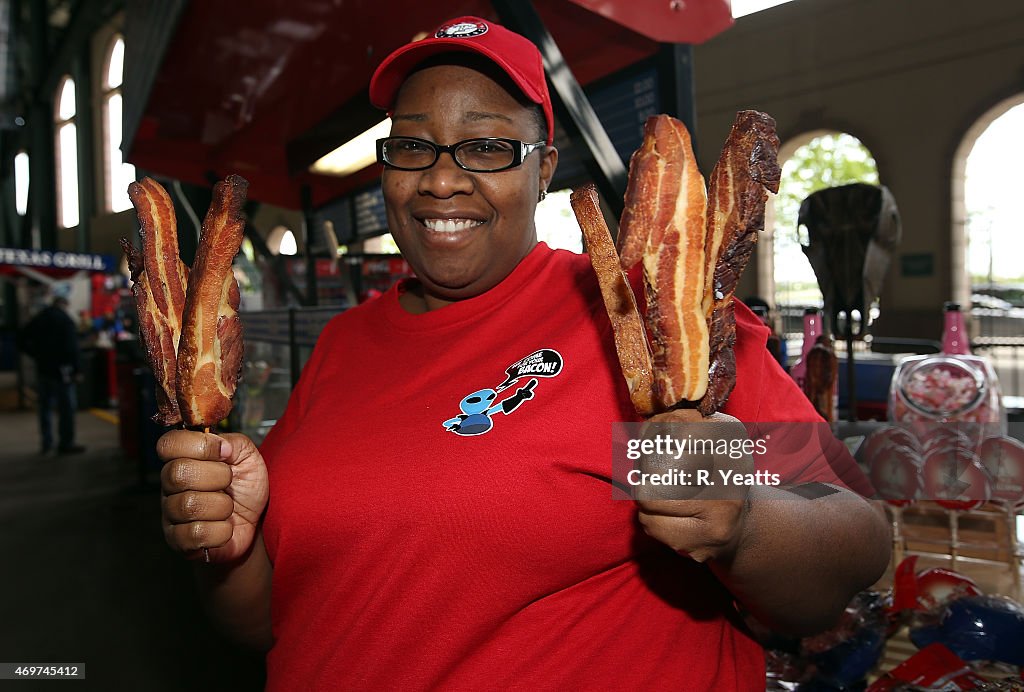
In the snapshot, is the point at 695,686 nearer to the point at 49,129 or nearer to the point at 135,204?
the point at 135,204

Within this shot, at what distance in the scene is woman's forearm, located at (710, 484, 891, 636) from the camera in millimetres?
919

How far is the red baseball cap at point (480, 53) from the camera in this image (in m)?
1.21

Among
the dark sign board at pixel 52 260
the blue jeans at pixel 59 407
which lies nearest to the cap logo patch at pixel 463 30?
the blue jeans at pixel 59 407

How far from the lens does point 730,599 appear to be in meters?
Result: 1.28

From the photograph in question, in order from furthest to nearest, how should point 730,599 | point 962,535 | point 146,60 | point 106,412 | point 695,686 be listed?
1. point 106,412
2. point 146,60
3. point 962,535
4. point 730,599
5. point 695,686

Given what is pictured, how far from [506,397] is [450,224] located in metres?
0.36

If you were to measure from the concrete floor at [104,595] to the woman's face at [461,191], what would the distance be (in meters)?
→ 1.54

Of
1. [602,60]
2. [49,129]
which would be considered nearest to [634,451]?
[602,60]

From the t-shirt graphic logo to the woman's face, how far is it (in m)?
0.25

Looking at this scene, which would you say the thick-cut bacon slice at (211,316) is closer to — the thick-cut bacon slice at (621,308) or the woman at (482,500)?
the woman at (482,500)

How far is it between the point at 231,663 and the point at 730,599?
320cm

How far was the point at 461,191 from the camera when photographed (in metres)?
1.27

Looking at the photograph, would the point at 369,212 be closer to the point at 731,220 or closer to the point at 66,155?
the point at 731,220

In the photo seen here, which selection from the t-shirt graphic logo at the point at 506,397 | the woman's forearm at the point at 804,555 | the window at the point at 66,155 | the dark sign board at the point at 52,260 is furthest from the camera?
the window at the point at 66,155
